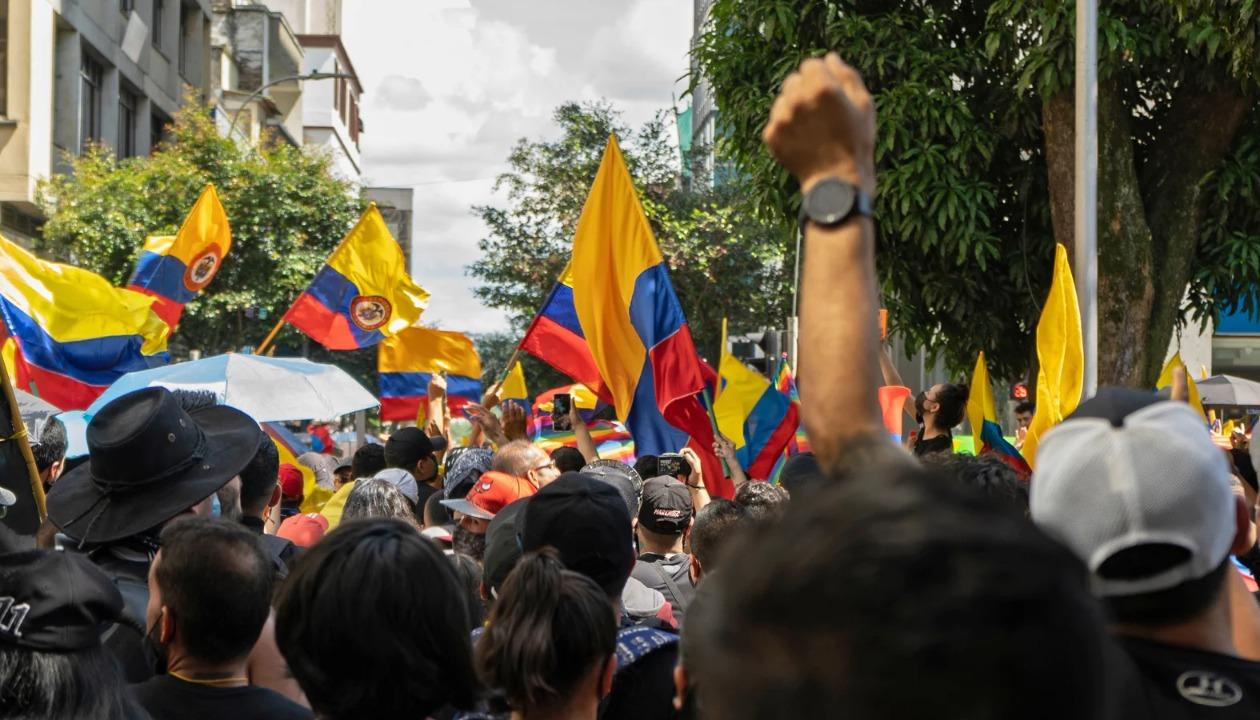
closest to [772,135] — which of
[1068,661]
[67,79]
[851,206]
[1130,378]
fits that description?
[851,206]

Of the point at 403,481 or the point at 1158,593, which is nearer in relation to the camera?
the point at 1158,593

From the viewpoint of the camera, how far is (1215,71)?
465 inches

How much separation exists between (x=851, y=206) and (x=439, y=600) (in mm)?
1028

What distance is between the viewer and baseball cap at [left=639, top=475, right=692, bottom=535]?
5.52 metres

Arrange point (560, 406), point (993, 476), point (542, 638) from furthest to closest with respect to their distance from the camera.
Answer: point (560, 406) < point (993, 476) < point (542, 638)

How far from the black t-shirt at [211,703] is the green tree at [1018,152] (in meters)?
9.82

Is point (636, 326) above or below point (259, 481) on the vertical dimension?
above

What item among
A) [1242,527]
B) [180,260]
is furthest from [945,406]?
[180,260]

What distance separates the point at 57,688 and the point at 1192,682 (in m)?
1.91

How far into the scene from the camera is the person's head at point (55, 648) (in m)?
2.57

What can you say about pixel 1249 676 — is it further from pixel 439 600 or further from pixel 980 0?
pixel 980 0

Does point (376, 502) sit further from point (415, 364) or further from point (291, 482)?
point (415, 364)

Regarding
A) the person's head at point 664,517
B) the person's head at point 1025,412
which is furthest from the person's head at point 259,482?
the person's head at point 1025,412

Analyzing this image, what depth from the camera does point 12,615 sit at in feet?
8.52
